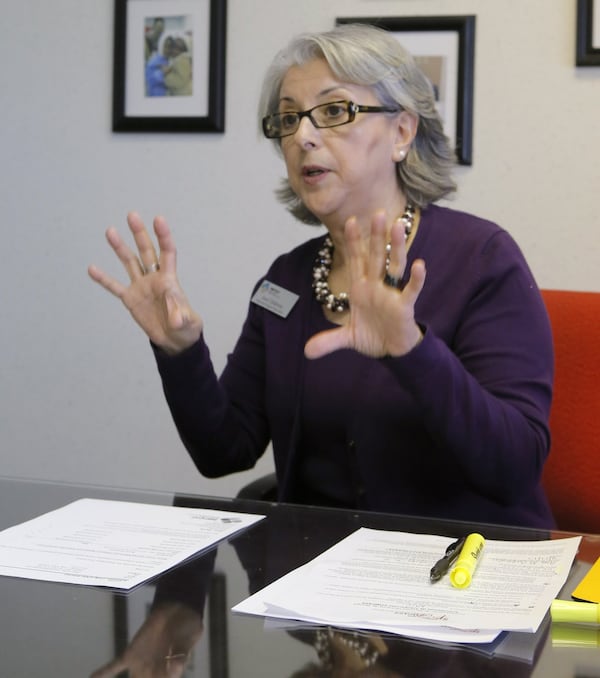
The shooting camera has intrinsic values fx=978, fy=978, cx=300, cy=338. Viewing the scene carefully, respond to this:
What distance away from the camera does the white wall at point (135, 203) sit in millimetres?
2398

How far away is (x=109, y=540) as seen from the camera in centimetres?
114

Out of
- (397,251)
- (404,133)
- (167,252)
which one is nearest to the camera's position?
(397,251)

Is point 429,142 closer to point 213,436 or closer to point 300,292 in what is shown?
point 300,292

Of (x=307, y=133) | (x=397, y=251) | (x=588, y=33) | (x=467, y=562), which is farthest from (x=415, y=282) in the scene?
(x=588, y=33)

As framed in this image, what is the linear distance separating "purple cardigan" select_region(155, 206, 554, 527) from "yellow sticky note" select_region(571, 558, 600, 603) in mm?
378

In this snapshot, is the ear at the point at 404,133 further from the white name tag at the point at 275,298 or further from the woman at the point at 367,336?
the white name tag at the point at 275,298

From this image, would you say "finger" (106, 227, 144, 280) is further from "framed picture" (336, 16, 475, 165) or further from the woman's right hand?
"framed picture" (336, 16, 475, 165)

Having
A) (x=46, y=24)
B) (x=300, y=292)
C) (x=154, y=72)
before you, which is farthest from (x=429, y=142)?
(x=46, y=24)

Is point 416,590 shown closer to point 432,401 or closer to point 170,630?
point 170,630

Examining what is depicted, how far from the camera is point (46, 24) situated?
2805mm

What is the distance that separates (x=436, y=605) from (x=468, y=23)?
1.85 metres

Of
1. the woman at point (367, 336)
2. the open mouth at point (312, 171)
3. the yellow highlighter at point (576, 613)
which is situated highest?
the open mouth at point (312, 171)

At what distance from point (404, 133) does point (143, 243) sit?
22.8 inches

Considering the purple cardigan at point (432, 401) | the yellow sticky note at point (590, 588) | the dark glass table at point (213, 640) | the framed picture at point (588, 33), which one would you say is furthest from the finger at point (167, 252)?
the framed picture at point (588, 33)
